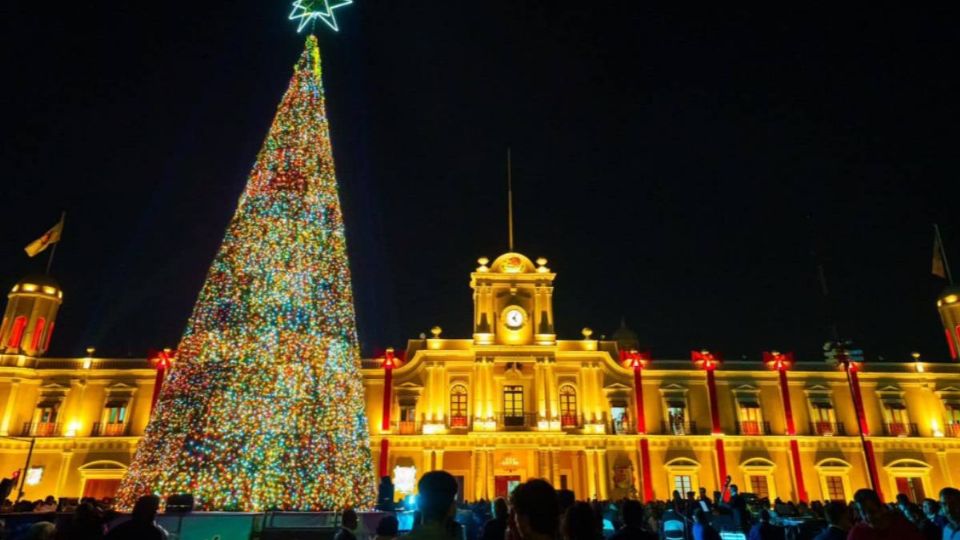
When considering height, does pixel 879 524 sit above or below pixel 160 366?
below

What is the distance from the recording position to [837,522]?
19.4 feet

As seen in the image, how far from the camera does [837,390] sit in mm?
29562

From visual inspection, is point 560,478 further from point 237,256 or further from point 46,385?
point 46,385

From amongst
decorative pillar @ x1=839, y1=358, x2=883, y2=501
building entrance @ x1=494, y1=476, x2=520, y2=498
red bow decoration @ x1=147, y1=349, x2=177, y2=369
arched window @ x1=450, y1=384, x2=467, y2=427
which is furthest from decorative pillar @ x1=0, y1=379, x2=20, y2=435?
decorative pillar @ x1=839, y1=358, x2=883, y2=501

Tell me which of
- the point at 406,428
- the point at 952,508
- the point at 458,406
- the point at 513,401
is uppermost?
the point at 513,401

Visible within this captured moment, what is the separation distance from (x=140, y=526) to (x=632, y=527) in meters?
3.61

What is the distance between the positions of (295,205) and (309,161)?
1165 mm

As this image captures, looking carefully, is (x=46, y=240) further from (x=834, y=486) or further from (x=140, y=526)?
(x=834, y=486)

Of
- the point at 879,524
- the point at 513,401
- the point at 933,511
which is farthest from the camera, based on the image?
the point at 513,401

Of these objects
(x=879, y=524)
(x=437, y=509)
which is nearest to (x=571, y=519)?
(x=437, y=509)

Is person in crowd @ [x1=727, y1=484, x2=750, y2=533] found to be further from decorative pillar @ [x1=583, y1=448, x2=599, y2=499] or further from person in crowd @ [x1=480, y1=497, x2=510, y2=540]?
decorative pillar @ [x1=583, y1=448, x2=599, y2=499]

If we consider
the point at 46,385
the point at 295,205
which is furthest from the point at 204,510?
the point at 46,385

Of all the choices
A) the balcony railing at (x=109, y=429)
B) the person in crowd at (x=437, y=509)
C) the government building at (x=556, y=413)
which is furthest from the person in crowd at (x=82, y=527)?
the balcony railing at (x=109, y=429)

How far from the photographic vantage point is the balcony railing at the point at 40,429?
1075 inches
